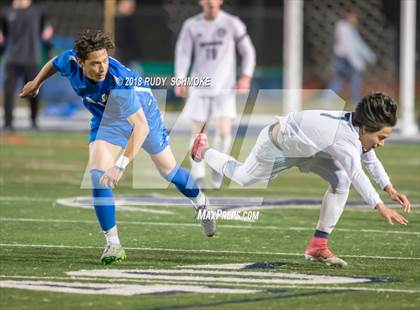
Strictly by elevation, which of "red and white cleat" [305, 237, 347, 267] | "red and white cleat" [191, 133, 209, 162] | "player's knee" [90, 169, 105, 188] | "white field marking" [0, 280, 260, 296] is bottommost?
"red and white cleat" [305, 237, 347, 267]

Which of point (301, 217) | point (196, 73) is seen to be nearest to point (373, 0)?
point (196, 73)

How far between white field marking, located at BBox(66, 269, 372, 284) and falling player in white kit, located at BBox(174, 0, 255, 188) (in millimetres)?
6038

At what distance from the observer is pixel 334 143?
9.00 m

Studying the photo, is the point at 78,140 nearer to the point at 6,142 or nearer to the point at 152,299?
the point at 6,142

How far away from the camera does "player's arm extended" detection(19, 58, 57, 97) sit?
9.77 m

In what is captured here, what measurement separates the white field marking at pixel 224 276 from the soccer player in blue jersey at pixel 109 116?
0.40 m

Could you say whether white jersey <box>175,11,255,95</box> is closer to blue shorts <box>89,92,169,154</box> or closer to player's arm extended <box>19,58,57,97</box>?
blue shorts <box>89,92,169,154</box>

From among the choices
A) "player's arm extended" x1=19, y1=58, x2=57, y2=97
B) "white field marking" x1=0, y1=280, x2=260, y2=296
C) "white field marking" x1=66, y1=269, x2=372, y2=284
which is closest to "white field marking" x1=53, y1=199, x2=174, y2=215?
"player's arm extended" x1=19, y1=58, x2=57, y2=97

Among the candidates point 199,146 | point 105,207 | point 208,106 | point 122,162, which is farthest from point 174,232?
point 208,106

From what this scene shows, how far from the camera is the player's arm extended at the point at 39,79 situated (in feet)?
32.1

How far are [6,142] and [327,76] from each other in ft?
36.9

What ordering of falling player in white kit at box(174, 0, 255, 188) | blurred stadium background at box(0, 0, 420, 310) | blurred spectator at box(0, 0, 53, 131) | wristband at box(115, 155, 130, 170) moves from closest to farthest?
1. blurred stadium background at box(0, 0, 420, 310)
2. wristband at box(115, 155, 130, 170)
3. falling player in white kit at box(174, 0, 255, 188)
4. blurred spectator at box(0, 0, 53, 131)

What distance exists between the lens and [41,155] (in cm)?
1869

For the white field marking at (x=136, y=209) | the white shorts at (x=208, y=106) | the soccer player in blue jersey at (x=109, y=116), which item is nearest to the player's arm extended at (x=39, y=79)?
the soccer player in blue jersey at (x=109, y=116)
